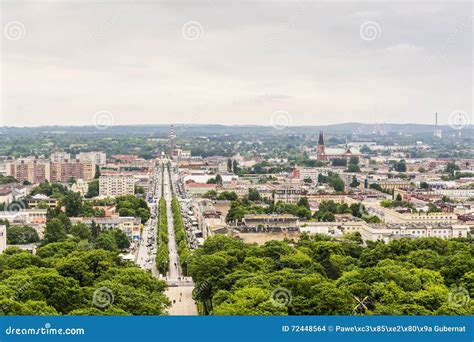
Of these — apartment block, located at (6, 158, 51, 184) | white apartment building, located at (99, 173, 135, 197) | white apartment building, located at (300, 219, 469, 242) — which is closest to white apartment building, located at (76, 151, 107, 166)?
apartment block, located at (6, 158, 51, 184)

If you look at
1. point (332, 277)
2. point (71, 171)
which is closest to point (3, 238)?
point (332, 277)

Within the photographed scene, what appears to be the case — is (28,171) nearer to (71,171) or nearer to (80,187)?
(71,171)

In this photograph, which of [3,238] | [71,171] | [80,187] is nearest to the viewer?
[3,238]

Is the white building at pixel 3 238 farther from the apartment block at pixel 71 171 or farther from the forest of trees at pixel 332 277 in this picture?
the apartment block at pixel 71 171

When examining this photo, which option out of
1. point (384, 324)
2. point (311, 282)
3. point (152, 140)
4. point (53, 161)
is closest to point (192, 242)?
point (311, 282)

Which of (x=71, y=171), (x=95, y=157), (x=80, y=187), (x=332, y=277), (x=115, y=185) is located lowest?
(x=332, y=277)

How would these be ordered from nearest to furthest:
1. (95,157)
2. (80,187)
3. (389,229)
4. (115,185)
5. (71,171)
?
1. (389,229)
2. (115,185)
3. (80,187)
4. (71,171)
5. (95,157)

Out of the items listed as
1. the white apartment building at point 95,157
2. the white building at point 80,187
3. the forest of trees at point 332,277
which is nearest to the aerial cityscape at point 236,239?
the forest of trees at point 332,277
